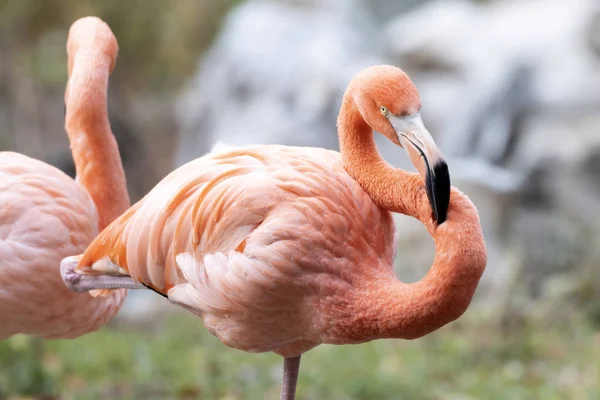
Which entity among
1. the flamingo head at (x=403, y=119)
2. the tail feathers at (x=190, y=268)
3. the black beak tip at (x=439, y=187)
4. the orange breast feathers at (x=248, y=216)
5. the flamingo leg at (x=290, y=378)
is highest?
the flamingo head at (x=403, y=119)

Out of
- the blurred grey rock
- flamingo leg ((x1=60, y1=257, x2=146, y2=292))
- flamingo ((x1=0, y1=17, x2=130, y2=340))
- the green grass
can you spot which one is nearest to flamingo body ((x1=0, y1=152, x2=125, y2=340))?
flamingo ((x1=0, y1=17, x2=130, y2=340))

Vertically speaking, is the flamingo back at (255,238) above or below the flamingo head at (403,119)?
below

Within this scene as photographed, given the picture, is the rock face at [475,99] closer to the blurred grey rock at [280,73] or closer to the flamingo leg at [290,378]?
the blurred grey rock at [280,73]

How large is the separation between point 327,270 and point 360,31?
7.08 meters

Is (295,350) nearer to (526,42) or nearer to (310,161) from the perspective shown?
(310,161)

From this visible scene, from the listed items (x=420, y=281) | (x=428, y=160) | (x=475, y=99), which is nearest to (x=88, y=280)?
(x=420, y=281)

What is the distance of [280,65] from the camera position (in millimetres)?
7840

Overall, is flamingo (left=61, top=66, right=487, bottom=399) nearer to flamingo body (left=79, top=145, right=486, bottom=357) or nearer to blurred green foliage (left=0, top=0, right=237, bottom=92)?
flamingo body (left=79, top=145, right=486, bottom=357)

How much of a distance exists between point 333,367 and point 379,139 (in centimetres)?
285

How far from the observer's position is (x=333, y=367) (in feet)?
14.6

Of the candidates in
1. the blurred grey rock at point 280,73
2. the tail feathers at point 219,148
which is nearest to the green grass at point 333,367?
the tail feathers at point 219,148

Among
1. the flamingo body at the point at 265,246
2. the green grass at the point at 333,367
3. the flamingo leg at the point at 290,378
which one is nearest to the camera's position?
the flamingo body at the point at 265,246

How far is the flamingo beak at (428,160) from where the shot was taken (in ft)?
5.68

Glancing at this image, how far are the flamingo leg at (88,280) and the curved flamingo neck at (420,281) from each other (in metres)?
0.66
